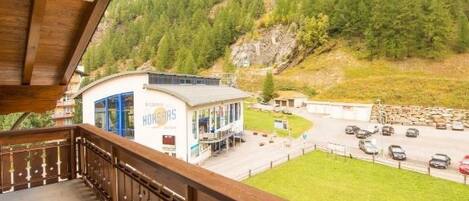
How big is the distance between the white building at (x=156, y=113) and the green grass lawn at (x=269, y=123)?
853cm

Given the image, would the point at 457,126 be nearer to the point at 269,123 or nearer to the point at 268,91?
the point at 269,123

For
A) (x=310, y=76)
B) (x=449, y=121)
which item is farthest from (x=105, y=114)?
(x=310, y=76)

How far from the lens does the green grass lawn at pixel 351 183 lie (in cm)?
1295

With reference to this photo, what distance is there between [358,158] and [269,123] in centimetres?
1382

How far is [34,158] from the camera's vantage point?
3.71m

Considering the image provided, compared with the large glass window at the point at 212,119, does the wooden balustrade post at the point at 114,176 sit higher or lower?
higher

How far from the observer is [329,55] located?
180 feet

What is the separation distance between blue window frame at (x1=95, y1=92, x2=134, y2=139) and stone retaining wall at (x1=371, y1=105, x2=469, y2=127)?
2571cm

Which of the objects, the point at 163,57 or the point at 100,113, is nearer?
the point at 100,113

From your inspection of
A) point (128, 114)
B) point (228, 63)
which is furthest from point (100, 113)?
point (228, 63)

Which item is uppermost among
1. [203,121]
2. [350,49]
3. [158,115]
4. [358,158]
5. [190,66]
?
[350,49]

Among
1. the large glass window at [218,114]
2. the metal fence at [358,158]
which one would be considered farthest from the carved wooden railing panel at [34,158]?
the large glass window at [218,114]

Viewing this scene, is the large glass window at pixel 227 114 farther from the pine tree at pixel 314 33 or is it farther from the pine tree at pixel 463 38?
the pine tree at pixel 463 38

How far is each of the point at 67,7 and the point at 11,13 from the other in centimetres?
29
